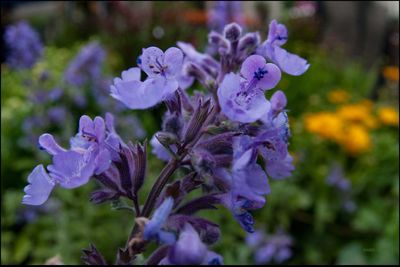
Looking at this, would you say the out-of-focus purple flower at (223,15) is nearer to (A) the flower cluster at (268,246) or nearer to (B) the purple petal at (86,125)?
(A) the flower cluster at (268,246)

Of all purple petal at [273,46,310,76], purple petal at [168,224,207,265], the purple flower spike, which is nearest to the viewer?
purple petal at [168,224,207,265]

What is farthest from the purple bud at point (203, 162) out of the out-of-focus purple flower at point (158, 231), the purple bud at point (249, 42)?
the purple bud at point (249, 42)

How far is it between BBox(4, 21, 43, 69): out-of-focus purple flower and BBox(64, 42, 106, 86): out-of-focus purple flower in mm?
324

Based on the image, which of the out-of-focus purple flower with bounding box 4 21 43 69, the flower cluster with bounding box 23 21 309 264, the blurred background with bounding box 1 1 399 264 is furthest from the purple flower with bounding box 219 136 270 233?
the out-of-focus purple flower with bounding box 4 21 43 69

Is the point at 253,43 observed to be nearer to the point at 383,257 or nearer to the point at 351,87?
the point at 383,257

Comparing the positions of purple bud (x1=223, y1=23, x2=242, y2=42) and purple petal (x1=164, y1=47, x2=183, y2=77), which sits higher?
purple petal (x1=164, y1=47, x2=183, y2=77)

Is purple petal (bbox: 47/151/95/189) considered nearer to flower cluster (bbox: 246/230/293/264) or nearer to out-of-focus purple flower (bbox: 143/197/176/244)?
out-of-focus purple flower (bbox: 143/197/176/244)

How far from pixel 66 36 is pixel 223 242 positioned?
6043 millimetres

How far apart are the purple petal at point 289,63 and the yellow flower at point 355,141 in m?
2.65

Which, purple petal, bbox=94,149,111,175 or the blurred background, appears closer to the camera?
purple petal, bbox=94,149,111,175

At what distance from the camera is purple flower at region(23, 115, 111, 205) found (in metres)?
0.87

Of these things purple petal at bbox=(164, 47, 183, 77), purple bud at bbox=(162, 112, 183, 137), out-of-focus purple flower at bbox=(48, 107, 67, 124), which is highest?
purple petal at bbox=(164, 47, 183, 77)

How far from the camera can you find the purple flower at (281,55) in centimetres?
102

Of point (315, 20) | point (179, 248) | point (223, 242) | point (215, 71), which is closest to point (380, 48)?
point (315, 20)
